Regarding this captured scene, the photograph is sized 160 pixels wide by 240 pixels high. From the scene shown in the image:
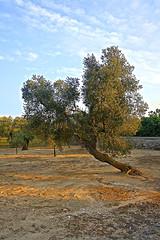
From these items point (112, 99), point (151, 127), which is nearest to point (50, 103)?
point (112, 99)

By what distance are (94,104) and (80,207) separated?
994cm

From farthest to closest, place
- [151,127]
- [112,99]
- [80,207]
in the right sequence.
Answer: [151,127] → [112,99] → [80,207]

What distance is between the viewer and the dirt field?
11.7 metres

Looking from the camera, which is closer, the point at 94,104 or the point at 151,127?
the point at 94,104

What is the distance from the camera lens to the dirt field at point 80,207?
11.7 meters

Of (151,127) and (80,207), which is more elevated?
(151,127)

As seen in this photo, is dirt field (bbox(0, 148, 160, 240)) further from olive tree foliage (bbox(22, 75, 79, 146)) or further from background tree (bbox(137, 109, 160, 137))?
background tree (bbox(137, 109, 160, 137))

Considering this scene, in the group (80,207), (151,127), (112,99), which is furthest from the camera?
(151,127)

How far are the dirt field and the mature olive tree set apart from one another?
9.27ft

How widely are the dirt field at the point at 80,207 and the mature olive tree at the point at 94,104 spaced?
2.83 meters

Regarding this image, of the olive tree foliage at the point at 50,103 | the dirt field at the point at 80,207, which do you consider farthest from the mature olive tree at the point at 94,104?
the dirt field at the point at 80,207

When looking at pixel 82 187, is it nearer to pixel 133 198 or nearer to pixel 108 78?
pixel 133 198

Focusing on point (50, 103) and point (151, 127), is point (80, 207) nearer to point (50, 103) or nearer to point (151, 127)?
point (50, 103)

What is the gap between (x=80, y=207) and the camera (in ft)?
50.6
